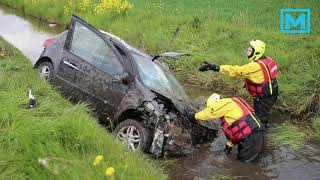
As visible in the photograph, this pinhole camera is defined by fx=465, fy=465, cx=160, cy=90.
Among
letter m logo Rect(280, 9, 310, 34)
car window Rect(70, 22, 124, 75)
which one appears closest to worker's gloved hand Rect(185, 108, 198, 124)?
car window Rect(70, 22, 124, 75)

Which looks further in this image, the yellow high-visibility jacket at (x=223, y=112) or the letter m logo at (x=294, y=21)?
the letter m logo at (x=294, y=21)

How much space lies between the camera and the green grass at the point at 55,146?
4188 millimetres

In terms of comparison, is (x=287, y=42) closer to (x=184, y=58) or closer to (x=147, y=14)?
(x=184, y=58)

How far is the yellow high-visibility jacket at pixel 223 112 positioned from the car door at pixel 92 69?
4.01 ft

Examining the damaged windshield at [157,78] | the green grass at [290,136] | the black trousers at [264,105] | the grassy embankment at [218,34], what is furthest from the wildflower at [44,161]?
the grassy embankment at [218,34]

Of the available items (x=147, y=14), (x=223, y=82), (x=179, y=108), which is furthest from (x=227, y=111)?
(x=147, y=14)

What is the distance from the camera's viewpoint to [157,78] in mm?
7445

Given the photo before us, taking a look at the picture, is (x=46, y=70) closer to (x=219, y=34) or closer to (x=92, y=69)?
(x=92, y=69)

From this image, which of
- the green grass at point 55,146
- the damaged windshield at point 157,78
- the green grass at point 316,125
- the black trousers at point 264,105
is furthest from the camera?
the black trousers at point 264,105

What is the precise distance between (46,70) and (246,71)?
3463mm

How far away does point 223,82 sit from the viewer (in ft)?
36.6

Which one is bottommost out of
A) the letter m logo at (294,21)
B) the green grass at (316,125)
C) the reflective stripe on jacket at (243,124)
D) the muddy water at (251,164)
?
the green grass at (316,125)

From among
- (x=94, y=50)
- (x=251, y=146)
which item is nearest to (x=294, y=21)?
(x=251, y=146)

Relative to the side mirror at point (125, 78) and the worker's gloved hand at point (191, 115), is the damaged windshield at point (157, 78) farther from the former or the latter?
the worker's gloved hand at point (191, 115)
